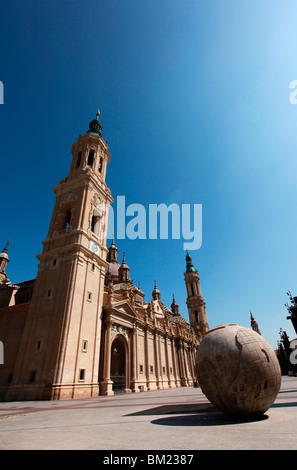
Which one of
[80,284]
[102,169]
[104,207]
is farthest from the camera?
[102,169]

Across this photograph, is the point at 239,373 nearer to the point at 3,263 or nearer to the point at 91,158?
the point at 91,158

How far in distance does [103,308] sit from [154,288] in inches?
1786

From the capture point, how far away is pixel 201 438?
3.76 m

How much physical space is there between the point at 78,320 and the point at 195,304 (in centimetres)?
5497

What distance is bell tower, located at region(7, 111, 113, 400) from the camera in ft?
63.3

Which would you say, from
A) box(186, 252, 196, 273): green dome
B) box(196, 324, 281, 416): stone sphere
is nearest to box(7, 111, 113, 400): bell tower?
box(196, 324, 281, 416): stone sphere

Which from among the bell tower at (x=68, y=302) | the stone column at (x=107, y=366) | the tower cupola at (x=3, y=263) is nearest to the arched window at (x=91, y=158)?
the bell tower at (x=68, y=302)

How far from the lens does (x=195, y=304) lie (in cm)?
7138

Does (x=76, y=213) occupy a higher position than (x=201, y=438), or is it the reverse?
(x=76, y=213)

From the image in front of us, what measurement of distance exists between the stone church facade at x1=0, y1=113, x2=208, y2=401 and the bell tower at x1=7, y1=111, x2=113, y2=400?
0.07m

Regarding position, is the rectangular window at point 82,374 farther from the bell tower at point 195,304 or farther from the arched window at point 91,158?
the bell tower at point 195,304

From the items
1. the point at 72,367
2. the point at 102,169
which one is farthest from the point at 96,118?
the point at 72,367
